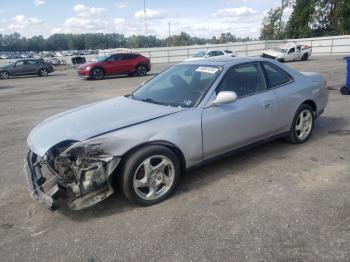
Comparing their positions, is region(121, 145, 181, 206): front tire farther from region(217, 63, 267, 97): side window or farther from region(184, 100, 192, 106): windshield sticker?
region(217, 63, 267, 97): side window

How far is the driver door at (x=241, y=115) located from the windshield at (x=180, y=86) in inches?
7.8

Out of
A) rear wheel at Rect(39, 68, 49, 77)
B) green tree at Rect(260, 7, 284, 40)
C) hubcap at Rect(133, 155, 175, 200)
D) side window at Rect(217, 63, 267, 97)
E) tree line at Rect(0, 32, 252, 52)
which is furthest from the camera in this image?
tree line at Rect(0, 32, 252, 52)

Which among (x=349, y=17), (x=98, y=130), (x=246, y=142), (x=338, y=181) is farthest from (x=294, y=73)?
(x=349, y=17)

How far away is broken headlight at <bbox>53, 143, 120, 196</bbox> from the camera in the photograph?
3.29 m

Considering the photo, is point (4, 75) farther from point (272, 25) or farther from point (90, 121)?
point (272, 25)

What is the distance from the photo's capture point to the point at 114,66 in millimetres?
21188

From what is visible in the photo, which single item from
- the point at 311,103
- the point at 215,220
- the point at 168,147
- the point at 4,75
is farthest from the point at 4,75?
the point at 215,220

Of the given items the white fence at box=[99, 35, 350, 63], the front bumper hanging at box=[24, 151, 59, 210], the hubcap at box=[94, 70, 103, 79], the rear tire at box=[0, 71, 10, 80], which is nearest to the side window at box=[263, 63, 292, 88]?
the front bumper hanging at box=[24, 151, 59, 210]

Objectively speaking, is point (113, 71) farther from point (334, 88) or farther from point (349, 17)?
point (349, 17)

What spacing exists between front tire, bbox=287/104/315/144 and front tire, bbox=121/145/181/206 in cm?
237

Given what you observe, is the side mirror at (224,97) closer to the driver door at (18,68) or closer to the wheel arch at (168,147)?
the wheel arch at (168,147)

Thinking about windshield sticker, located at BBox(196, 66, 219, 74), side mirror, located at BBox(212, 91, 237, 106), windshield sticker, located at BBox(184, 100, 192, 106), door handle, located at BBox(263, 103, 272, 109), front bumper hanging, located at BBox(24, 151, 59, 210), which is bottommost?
front bumper hanging, located at BBox(24, 151, 59, 210)

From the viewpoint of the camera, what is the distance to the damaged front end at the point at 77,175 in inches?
130

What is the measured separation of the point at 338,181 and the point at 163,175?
84.1 inches
